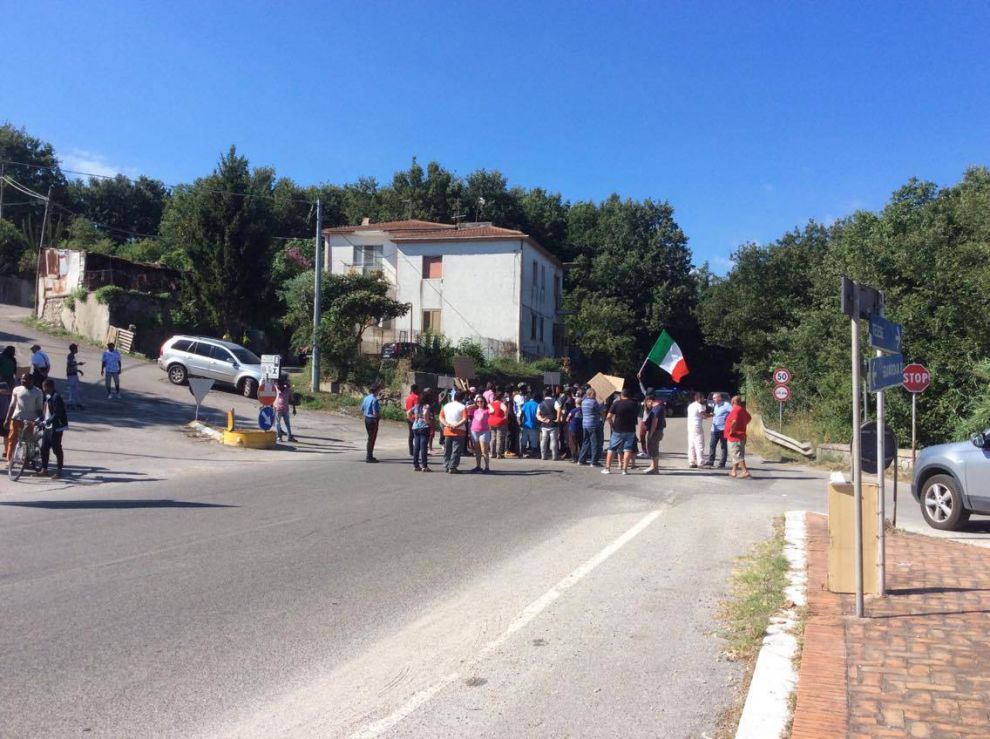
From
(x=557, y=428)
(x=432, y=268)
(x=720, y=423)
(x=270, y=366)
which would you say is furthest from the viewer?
(x=432, y=268)

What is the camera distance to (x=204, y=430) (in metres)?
21.4

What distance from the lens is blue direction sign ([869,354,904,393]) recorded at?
274 inches

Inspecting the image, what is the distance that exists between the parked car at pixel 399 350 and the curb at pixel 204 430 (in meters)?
12.8

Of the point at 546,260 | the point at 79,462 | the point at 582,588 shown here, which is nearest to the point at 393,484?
the point at 79,462

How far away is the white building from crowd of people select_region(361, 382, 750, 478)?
23.0 meters

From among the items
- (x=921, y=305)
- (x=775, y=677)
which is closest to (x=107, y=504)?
(x=775, y=677)

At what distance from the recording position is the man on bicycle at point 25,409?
13.8 metres

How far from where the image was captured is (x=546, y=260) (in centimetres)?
5172

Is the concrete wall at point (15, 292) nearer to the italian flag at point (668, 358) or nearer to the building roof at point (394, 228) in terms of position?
the building roof at point (394, 228)

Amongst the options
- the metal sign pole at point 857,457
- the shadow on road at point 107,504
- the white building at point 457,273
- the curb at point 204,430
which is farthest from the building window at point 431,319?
the metal sign pole at point 857,457

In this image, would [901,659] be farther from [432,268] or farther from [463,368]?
[432,268]

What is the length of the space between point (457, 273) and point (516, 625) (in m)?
41.3

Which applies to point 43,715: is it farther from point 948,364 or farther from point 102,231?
point 102,231

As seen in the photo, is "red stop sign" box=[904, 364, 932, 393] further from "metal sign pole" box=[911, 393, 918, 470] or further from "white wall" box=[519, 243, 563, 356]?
"white wall" box=[519, 243, 563, 356]
